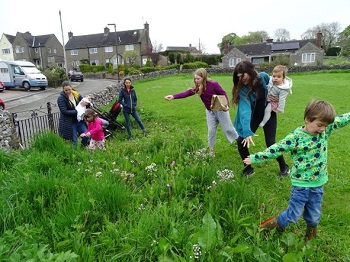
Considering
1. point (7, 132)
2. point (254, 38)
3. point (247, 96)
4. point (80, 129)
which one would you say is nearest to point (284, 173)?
point (247, 96)

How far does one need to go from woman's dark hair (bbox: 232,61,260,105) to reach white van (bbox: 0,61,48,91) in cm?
2764

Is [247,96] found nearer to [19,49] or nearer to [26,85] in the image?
[26,85]

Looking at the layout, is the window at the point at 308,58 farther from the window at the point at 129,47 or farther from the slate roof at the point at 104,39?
the window at the point at 129,47

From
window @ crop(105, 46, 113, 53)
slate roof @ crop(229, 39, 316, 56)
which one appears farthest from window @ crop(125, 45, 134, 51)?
slate roof @ crop(229, 39, 316, 56)

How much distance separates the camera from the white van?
27500 millimetres

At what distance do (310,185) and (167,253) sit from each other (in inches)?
61.7

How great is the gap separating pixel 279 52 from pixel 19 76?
57702 mm

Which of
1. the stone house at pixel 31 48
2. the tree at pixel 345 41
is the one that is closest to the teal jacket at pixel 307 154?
the tree at pixel 345 41

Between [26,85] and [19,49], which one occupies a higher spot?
[19,49]

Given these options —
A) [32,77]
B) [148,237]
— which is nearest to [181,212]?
[148,237]

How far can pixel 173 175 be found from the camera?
12.2 ft

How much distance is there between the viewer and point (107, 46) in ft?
228

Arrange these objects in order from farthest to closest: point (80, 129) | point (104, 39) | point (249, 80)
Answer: point (104, 39) → point (80, 129) → point (249, 80)

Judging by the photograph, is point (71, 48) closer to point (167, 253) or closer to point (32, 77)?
point (32, 77)
